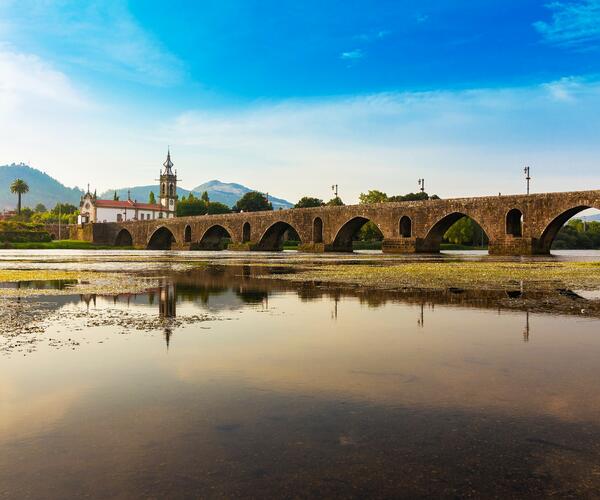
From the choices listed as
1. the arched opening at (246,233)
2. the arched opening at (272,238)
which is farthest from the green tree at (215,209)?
the arched opening at (272,238)

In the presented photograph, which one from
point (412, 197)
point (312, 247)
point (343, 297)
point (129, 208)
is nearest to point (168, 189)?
point (129, 208)

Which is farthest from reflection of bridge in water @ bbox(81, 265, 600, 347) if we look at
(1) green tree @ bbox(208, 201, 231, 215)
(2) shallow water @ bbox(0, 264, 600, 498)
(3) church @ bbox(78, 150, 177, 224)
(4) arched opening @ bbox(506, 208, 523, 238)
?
(1) green tree @ bbox(208, 201, 231, 215)

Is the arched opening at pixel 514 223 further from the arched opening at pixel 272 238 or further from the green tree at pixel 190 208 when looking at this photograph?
the green tree at pixel 190 208

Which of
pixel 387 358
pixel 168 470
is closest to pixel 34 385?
pixel 168 470

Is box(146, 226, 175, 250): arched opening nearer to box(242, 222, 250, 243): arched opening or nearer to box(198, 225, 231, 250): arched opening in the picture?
box(198, 225, 231, 250): arched opening

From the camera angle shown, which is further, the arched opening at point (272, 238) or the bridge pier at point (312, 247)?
the arched opening at point (272, 238)

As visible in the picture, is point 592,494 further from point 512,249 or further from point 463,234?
point 463,234

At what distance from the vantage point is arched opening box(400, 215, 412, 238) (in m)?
67.4

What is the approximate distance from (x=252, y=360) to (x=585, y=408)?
4.01 m

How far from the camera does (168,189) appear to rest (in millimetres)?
190500

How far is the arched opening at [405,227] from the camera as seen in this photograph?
67438mm

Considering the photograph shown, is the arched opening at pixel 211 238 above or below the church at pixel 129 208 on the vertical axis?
below

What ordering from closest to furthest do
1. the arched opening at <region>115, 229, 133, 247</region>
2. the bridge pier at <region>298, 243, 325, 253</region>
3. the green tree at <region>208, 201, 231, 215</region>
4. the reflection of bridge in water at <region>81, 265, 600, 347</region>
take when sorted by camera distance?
the reflection of bridge in water at <region>81, 265, 600, 347</region>
the bridge pier at <region>298, 243, 325, 253</region>
the arched opening at <region>115, 229, 133, 247</region>
the green tree at <region>208, 201, 231, 215</region>

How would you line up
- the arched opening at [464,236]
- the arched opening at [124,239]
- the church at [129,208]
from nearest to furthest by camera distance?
the arched opening at [464,236], the arched opening at [124,239], the church at [129,208]
